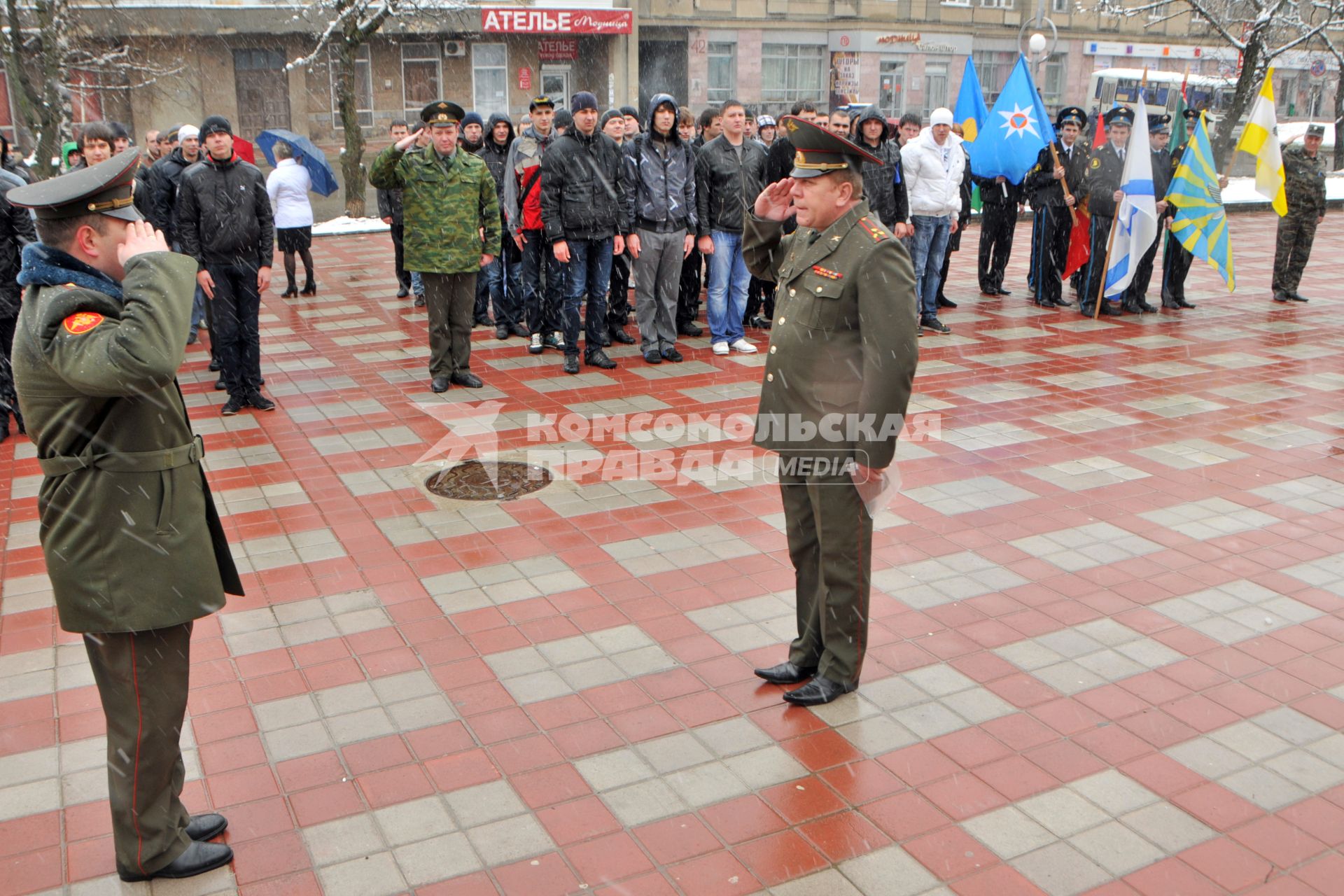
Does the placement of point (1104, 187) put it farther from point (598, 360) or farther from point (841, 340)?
point (841, 340)

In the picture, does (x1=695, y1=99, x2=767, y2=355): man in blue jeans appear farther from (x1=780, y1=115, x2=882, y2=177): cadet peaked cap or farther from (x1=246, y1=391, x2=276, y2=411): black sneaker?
(x1=780, y1=115, x2=882, y2=177): cadet peaked cap

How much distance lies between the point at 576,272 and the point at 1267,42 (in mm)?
26193

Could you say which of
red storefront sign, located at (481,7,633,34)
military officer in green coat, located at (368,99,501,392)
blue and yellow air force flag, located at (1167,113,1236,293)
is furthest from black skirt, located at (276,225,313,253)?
red storefront sign, located at (481,7,633,34)

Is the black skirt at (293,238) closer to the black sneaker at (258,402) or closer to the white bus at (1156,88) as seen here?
the black sneaker at (258,402)

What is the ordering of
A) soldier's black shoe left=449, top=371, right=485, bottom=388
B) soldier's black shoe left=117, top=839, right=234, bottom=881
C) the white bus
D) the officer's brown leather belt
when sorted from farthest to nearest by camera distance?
the white bus → soldier's black shoe left=449, top=371, right=485, bottom=388 → soldier's black shoe left=117, top=839, right=234, bottom=881 → the officer's brown leather belt

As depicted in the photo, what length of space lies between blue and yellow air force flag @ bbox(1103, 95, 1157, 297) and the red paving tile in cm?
379

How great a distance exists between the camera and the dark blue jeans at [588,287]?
931 centimetres

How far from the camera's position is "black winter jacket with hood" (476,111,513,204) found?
35.9 ft

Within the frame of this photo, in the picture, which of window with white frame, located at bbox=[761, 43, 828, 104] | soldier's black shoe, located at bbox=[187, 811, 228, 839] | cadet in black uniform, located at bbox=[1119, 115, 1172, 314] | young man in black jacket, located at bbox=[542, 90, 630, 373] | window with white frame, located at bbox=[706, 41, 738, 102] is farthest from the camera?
window with white frame, located at bbox=[761, 43, 828, 104]

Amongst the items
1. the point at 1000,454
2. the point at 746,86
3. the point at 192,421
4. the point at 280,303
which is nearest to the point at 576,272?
the point at 192,421

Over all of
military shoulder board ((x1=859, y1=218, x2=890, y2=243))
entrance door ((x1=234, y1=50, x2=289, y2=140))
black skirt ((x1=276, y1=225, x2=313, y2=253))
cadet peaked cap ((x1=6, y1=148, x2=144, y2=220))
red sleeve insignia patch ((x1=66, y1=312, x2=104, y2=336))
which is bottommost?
black skirt ((x1=276, y1=225, x2=313, y2=253))

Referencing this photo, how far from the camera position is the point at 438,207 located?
8477 millimetres

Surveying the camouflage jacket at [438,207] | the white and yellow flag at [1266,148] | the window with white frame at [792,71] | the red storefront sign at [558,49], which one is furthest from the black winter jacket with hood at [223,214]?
the window with white frame at [792,71]

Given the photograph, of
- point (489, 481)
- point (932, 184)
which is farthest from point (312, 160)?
point (489, 481)
